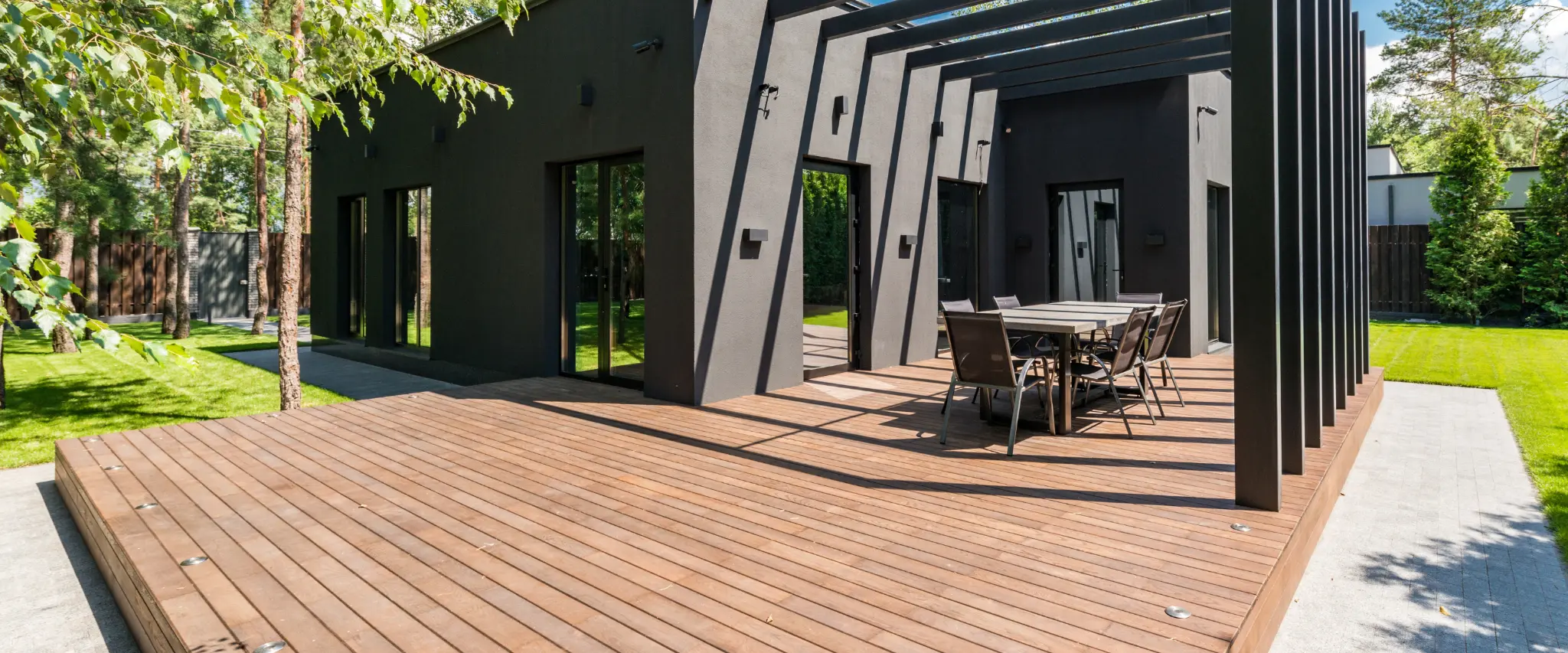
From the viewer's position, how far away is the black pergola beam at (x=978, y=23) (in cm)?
594

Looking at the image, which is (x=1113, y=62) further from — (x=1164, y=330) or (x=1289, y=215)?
(x=1289, y=215)

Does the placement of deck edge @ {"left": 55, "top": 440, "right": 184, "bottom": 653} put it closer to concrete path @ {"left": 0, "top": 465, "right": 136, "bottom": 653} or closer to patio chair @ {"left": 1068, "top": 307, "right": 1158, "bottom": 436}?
concrete path @ {"left": 0, "top": 465, "right": 136, "bottom": 653}

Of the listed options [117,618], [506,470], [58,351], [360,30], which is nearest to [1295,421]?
[506,470]

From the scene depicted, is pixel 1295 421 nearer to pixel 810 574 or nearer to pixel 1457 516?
pixel 1457 516

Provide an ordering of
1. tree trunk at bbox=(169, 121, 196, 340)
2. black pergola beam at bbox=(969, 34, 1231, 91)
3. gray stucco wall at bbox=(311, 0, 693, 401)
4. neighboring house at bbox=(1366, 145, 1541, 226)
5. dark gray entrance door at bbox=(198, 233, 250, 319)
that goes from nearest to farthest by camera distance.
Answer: gray stucco wall at bbox=(311, 0, 693, 401) < black pergola beam at bbox=(969, 34, 1231, 91) < tree trunk at bbox=(169, 121, 196, 340) < neighboring house at bbox=(1366, 145, 1541, 226) < dark gray entrance door at bbox=(198, 233, 250, 319)

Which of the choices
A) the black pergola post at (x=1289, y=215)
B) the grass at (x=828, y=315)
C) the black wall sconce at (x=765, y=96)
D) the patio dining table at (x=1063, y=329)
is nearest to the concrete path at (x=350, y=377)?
the grass at (x=828, y=315)

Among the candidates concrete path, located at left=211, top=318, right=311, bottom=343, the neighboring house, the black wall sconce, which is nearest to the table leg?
the black wall sconce

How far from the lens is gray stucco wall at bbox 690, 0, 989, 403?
235 inches

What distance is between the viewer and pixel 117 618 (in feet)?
10.0

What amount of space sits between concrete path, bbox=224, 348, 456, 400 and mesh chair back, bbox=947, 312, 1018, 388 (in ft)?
17.9

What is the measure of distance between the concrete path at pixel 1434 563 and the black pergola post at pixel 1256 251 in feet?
1.70

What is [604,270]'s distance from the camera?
6.86 metres

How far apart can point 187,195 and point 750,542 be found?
53.5ft

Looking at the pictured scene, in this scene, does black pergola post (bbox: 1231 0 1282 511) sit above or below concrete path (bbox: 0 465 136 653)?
above
